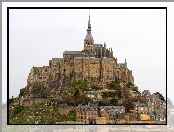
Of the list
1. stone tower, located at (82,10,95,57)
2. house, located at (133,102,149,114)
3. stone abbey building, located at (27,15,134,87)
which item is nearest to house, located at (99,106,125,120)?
house, located at (133,102,149,114)

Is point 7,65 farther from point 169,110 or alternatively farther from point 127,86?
point 169,110

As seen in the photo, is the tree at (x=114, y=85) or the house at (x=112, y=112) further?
the tree at (x=114, y=85)

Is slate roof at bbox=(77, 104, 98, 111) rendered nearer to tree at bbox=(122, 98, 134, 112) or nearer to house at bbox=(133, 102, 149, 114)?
tree at bbox=(122, 98, 134, 112)

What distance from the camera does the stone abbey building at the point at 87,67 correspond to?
283 inches

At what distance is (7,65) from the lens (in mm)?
7090

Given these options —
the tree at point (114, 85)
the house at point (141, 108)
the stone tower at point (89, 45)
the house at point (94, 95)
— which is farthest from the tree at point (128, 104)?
the stone tower at point (89, 45)

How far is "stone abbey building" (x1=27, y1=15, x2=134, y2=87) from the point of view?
23.6ft

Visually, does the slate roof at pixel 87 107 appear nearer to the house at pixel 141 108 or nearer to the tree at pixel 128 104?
the tree at pixel 128 104

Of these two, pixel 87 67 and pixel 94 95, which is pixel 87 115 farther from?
pixel 87 67

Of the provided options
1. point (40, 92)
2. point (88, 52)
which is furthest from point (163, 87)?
point (40, 92)

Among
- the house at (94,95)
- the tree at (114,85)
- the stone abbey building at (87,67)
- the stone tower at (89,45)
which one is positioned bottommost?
the house at (94,95)

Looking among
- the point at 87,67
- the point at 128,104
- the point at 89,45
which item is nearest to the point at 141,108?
the point at 128,104

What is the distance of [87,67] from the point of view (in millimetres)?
7289

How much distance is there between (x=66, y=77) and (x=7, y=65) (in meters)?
0.77
